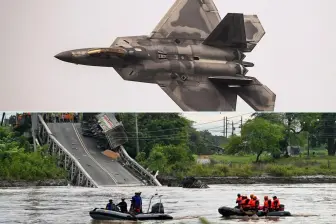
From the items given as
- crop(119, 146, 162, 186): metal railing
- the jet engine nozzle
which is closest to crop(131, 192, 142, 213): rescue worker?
crop(119, 146, 162, 186): metal railing

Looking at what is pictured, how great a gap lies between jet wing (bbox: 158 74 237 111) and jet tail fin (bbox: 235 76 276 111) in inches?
18.2

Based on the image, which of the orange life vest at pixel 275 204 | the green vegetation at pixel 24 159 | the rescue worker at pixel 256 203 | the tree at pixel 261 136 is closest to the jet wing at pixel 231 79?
the tree at pixel 261 136

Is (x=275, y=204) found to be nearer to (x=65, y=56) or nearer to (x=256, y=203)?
(x=256, y=203)

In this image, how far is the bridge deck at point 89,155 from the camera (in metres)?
30.3

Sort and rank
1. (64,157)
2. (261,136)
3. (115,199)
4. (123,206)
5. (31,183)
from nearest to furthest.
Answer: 1. (261,136)
2. (64,157)
3. (31,183)
4. (123,206)
5. (115,199)

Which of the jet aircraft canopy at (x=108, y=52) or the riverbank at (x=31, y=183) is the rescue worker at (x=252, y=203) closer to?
the riverbank at (x=31, y=183)

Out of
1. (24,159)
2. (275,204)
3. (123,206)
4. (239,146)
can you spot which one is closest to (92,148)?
(24,159)

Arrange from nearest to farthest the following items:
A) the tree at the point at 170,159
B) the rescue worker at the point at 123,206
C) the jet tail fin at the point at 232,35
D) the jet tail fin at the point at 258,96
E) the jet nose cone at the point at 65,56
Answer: the jet nose cone at the point at 65,56, the jet tail fin at the point at 232,35, the jet tail fin at the point at 258,96, the tree at the point at 170,159, the rescue worker at the point at 123,206

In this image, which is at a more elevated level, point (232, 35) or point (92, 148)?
point (232, 35)

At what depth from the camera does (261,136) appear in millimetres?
30734

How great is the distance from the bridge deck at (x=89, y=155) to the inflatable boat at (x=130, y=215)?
3.34 ft

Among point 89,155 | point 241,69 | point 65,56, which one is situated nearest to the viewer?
point 65,56

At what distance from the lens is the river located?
31391mm

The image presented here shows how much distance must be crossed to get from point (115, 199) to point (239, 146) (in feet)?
14.7
